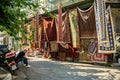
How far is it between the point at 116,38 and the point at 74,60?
482 centimetres

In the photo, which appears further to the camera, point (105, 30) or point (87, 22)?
point (87, 22)

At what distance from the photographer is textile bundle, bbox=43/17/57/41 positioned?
2314 cm

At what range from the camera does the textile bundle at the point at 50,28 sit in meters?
23.1

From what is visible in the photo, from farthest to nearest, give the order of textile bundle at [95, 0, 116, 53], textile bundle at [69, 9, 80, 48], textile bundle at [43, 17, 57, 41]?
1. textile bundle at [43, 17, 57, 41]
2. textile bundle at [69, 9, 80, 48]
3. textile bundle at [95, 0, 116, 53]

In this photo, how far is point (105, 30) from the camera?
51.1 feet

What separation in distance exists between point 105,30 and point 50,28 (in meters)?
8.71

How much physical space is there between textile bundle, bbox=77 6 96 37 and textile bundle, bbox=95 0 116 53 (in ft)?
5.36

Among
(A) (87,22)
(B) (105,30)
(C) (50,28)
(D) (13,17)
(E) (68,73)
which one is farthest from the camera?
(C) (50,28)

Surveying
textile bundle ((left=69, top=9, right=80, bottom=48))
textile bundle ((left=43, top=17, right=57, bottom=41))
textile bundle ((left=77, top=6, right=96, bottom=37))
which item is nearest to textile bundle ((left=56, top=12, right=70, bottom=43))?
textile bundle ((left=69, top=9, right=80, bottom=48))

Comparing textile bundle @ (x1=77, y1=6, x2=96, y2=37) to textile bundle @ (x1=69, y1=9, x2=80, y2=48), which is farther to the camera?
textile bundle @ (x1=69, y1=9, x2=80, y2=48)

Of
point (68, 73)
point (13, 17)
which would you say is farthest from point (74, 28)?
point (13, 17)

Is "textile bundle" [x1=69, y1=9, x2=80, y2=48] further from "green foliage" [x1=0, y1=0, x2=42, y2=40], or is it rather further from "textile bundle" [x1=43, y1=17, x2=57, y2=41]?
"green foliage" [x1=0, y1=0, x2=42, y2=40]

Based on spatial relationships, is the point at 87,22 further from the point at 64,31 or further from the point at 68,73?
the point at 68,73

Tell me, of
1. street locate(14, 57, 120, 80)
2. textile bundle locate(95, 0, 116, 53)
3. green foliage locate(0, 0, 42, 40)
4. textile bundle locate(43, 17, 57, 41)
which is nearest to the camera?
green foliage locate(0, 0, 42, 40)
